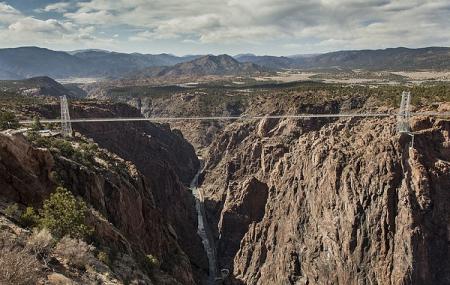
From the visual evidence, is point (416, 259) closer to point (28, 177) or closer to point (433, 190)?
point (433, 190)

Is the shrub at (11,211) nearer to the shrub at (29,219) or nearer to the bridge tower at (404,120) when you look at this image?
the shrub at (29,219)

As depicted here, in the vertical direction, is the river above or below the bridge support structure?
below

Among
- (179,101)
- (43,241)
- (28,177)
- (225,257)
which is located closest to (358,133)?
(225,257)

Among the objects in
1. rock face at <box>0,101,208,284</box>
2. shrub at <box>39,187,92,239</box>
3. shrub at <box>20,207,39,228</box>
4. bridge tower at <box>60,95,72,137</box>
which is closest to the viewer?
shrub at <box>20,207,39,228</box>

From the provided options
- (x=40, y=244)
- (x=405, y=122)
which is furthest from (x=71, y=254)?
(x=405, y=122)

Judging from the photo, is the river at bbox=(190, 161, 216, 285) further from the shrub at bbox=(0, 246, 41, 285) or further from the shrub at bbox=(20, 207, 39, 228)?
the shrub at bbox=(0, 246, 41, 285)

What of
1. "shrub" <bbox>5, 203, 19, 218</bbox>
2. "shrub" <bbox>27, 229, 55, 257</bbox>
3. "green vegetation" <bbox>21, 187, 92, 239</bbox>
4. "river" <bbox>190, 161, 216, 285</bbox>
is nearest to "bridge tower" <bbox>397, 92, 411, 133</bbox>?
"river" <bbox>190, 161, 216, 285</bbox>

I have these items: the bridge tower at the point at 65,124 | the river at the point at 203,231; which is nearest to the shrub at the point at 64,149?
the bridge tower at the point at 65,124
